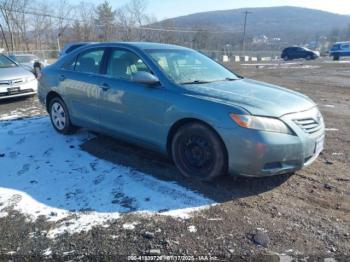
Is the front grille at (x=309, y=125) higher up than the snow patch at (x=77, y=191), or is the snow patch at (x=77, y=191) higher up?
the front grille at (x=309, y=125)

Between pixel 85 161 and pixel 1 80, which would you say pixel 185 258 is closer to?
pixel 85 161

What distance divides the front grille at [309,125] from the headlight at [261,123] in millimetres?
224

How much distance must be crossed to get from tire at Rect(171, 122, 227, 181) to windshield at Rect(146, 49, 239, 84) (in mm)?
702

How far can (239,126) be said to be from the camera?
3473 millimetres

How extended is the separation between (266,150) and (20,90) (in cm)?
795

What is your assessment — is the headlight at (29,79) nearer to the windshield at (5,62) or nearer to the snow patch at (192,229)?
the windshield at (5,62)

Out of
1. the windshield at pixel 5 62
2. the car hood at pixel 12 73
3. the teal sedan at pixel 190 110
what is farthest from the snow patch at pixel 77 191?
the windshield at pixel 5 62

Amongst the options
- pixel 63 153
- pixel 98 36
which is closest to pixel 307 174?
pixel 63 153

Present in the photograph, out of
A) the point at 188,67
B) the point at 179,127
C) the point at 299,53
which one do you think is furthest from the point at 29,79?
the point at 299,53

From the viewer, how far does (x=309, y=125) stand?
3754 mm

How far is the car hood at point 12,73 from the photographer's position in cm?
914

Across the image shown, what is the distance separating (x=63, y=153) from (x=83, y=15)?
167 feet

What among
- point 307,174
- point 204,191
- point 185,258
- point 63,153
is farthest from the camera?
point 63,153

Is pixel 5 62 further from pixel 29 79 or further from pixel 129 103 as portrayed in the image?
pixel 129 103
